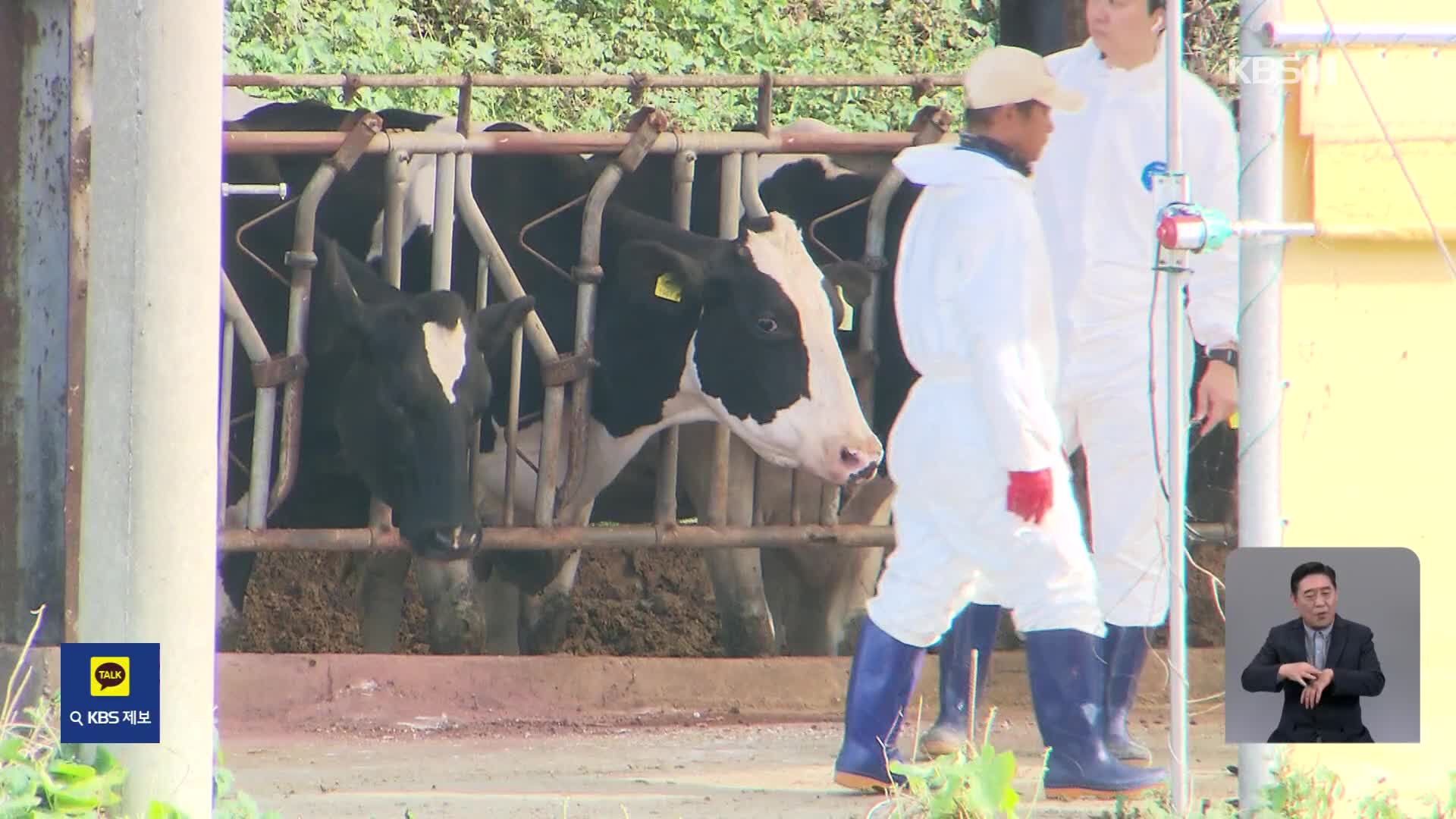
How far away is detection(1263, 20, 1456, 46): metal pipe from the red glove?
44.8 inches

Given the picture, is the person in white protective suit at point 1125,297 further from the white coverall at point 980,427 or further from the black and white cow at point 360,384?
the black and white cow at point 360,384

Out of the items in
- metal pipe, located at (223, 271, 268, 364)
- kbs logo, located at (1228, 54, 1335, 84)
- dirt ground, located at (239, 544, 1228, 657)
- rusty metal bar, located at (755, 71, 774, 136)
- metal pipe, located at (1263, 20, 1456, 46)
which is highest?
rusty metal bar, located at (755, 71, 774, 136)

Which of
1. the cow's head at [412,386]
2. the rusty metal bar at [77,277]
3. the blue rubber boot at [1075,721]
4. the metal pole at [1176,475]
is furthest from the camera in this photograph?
the cow's head at [412,386]

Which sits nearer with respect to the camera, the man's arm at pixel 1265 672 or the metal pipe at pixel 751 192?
the man's arm at pixel 1265 672

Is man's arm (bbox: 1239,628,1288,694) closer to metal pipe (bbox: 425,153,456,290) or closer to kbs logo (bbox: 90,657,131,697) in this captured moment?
kbs logo (bbox: 90,657,131,697)

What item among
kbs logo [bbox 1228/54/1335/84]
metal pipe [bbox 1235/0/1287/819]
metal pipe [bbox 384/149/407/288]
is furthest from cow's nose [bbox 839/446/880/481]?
kbs logo [bbox 1228/54/1335/84]

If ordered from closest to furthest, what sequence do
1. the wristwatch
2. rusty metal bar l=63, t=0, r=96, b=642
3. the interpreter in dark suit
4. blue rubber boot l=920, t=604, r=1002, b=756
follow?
the interpreter in dark suit, the wristwatch, blue rubber boot l=920, t=604, r=1002, b=756, rusty metal bar l=63, t=0, r=96, b=642

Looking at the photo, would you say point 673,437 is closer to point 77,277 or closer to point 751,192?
point 751,192

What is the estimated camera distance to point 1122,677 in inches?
238

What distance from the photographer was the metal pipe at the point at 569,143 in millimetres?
7379

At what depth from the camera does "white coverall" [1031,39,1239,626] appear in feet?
19.6

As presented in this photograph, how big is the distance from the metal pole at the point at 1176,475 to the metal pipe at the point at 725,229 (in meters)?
2.45

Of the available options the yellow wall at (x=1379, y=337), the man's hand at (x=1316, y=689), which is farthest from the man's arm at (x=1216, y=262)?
the man's hand at (x=1316, y=689)

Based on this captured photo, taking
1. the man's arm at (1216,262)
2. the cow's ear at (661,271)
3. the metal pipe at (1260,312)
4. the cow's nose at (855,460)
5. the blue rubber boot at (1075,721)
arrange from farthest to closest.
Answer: the cow's ear at (661,271) → the cow's nose at (855,460) → the man's arm at (1216,262) → the blue rubber boot at (1075,721) → the metal pipe at (1260,312)
